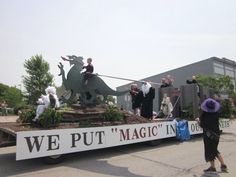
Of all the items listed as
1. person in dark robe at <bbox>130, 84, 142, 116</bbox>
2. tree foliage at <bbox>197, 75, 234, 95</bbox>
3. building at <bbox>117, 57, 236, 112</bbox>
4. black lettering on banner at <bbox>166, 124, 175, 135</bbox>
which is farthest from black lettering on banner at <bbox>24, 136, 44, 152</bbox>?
building at <bbox>117, 57, 236, 112</bbox>

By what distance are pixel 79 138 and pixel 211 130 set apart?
10.6ft

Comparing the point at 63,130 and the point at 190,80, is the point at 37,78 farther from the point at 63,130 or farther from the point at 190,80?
the point at 63,130

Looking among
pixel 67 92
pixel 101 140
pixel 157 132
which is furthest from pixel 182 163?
pixel 67 92

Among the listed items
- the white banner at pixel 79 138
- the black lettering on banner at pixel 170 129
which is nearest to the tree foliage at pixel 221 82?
the black lettering on banner at pixel 170 129

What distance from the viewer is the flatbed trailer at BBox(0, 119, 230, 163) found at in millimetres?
6676

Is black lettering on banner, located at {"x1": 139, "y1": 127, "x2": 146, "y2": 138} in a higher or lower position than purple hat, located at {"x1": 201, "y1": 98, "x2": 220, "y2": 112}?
lower

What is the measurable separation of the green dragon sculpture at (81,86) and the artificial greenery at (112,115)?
0.81m

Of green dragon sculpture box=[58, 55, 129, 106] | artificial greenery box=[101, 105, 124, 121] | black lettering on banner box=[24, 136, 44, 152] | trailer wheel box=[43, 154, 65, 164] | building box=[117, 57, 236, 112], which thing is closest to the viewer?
black lettering on banner box=[24, 136, 44, 152]

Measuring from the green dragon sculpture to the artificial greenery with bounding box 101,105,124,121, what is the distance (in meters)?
0.81

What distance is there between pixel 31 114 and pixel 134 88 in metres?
4.85

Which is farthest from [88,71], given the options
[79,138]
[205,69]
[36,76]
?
[205,69]

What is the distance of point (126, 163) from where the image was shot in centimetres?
758

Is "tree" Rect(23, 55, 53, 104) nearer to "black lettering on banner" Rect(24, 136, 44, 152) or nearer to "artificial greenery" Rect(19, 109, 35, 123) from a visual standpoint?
"artificial greenery" Rect(19, 109, 35, 123)

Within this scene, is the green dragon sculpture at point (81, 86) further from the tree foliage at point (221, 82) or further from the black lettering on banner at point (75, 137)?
the tree foliage at point (221, 82)
